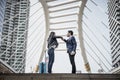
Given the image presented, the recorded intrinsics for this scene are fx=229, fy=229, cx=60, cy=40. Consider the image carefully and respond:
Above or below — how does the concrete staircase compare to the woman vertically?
below

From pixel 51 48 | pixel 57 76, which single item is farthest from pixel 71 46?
pixel 57 76

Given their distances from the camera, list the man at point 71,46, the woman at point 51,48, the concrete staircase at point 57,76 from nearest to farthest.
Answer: the concrete staircase at point 57,76 → the man at point 71,46 → the woman at point 51,48

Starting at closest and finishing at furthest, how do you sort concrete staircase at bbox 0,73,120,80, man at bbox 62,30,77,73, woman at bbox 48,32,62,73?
concrete staircase at bbox 0,73,120,80 → man at bbox 62,30,77,73 → woman at bbox 48,32,62,73

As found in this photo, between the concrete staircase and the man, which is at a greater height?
the man

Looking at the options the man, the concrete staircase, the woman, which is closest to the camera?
the concrete staircase

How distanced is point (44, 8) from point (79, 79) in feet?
34.7

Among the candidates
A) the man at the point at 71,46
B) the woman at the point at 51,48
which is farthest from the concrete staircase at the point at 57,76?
the woman at the point at 51,48

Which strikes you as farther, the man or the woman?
the woman

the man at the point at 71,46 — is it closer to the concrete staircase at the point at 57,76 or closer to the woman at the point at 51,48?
the woman at the point at 51,48

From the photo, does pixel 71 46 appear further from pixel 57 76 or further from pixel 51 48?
pixel 57 76

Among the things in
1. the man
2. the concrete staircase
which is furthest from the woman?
the concrete staircase

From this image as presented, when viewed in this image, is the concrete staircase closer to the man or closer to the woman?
the man

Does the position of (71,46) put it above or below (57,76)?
above

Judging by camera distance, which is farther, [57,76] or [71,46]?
[71,46]
